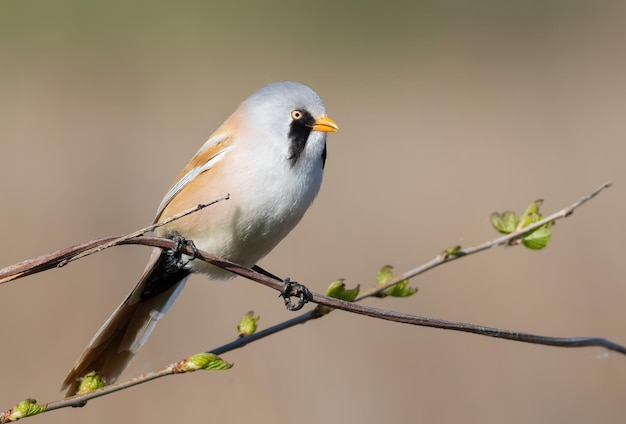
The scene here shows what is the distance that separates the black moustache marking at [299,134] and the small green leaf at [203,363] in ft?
3.27

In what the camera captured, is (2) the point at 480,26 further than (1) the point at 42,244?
Yes

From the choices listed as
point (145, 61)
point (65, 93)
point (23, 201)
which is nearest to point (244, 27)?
point (145, 61)

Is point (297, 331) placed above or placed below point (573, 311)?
below

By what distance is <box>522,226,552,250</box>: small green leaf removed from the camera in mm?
2062

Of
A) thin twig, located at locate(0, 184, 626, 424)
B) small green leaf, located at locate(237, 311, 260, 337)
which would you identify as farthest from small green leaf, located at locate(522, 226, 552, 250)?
small green leaf, located at locate(237, 311, 260, 337)

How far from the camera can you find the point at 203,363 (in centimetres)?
170

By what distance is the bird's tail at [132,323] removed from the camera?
2.34 meters

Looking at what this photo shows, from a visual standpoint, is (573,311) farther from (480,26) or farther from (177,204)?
(480,26)

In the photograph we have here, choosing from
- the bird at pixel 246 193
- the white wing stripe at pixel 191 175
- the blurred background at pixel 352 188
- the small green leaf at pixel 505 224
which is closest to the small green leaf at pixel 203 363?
the small green leaf at pixel 505 224

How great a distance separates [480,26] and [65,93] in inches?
134

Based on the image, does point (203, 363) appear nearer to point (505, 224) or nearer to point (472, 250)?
point (472, 250)

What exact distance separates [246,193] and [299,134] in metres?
0.23

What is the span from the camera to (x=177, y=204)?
2824 millimetres

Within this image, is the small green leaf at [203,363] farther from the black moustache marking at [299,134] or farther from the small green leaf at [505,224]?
the black moustache marking at [299,134]
